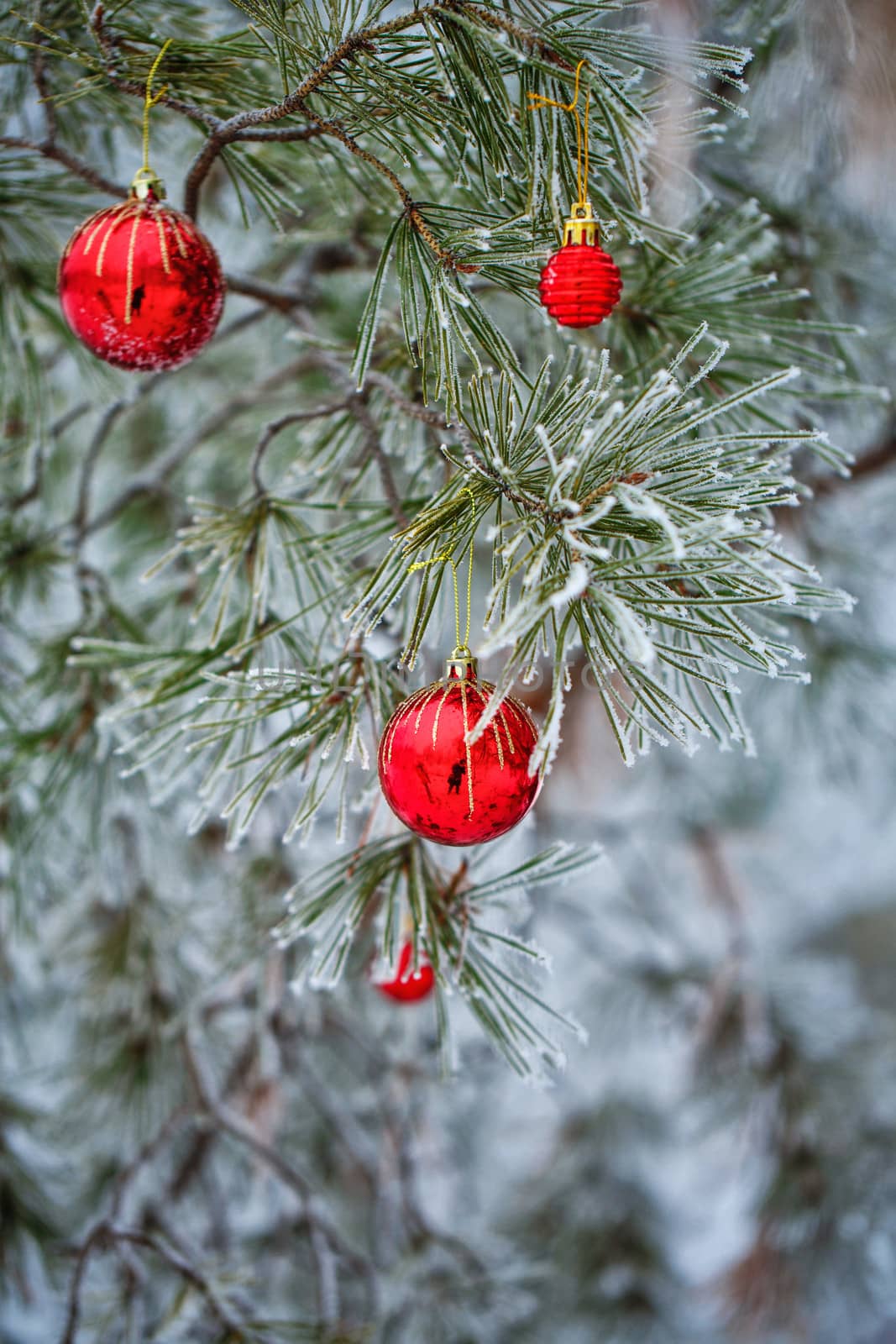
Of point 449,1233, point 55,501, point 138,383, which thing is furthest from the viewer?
point 55,501

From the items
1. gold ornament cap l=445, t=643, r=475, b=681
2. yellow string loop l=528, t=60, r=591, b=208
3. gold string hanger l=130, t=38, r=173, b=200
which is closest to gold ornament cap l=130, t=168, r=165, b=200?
gold string hanger l=130, t=38, r=173, b=200

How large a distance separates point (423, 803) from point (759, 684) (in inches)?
45.5

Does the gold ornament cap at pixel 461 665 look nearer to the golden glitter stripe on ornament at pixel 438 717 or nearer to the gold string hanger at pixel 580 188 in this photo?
the golden glitter stripe on ornament at pixel 438 717

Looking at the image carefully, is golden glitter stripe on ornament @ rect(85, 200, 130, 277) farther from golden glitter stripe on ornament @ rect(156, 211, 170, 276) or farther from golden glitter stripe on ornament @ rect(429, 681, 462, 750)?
golden glitter stripe on ornament @ rect(429, 681, 462, 750)

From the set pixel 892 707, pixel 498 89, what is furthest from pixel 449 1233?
pixel 498 89

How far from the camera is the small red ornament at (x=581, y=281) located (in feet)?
1.41

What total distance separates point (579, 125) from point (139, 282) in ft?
0.79

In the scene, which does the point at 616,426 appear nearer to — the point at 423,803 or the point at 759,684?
the point at 423,803

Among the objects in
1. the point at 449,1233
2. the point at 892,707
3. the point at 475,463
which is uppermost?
the point at 475,463

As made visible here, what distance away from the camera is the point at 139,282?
1.56 ft

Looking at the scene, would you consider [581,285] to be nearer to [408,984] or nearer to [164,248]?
[164,248]

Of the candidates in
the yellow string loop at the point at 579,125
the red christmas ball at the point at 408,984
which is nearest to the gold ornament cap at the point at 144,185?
the yellow string loop at the point at 579,125

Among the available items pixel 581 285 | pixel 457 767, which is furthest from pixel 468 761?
pixel 581 285

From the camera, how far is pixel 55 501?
1.33m
